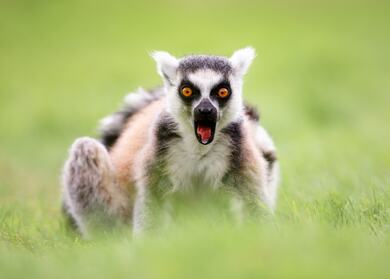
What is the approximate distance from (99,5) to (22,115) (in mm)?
12252

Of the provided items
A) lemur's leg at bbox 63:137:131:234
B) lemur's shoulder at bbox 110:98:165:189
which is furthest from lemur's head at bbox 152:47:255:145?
lemur's leg at bbox 63:137:131:234

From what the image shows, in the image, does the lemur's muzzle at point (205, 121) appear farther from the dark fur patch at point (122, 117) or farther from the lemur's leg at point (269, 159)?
the dark fur patch at point (122, 117)

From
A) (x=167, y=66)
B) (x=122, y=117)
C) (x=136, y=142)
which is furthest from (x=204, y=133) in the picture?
(x=122, y=117)

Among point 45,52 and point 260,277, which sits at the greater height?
point 45,52

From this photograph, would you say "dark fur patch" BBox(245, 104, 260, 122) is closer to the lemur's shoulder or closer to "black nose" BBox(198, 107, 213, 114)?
the lemur's shoulder

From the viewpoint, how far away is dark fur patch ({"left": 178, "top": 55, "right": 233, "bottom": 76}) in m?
5.80

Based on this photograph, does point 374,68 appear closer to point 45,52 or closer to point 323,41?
point 323,41

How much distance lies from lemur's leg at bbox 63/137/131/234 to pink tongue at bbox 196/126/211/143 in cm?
130

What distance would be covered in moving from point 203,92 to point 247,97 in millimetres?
7764

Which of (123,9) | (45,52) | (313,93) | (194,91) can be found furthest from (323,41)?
(194,91)

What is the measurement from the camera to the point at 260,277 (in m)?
3.61

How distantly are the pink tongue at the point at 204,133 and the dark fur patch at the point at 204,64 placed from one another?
51cm

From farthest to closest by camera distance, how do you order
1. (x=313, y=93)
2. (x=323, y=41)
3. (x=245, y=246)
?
(x=323, y=41) < (x=313, y=93) < (x=245, y=246)

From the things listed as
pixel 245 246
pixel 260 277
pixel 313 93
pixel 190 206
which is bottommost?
pixel 260 277
